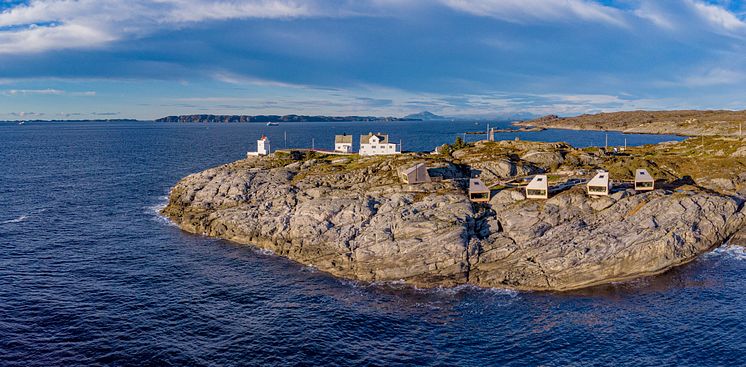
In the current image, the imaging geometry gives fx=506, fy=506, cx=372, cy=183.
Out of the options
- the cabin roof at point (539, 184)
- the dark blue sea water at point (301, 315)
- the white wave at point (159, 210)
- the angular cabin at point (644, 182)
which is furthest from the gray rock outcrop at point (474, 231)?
the white wave at point (159, 210)

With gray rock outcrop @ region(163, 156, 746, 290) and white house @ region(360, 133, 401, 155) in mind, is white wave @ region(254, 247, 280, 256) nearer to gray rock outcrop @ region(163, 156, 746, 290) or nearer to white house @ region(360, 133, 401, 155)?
gray rock outcrop @ region(163, 156, 746, 290)

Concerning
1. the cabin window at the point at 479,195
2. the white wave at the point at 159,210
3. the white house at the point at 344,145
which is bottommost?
the white wave at the point at 159,210

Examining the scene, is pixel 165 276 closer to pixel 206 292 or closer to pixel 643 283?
pixel 206 292

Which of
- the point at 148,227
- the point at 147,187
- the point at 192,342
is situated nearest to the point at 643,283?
the point at 192,342

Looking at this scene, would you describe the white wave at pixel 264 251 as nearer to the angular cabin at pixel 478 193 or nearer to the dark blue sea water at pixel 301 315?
the dark blue sea water at pixel 301 315

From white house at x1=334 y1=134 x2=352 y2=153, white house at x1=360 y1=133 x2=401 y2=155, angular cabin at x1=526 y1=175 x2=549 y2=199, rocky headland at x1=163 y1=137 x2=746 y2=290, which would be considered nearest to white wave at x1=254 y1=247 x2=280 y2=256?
rocky headland at x1=163 y1=137 x2=746 y2=290

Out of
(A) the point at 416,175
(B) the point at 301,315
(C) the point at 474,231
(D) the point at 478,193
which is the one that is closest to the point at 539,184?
(D) the point at 478,193

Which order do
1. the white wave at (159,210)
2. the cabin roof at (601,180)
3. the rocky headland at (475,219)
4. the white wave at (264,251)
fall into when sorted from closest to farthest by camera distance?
the rocky headland at (475,219), the white wave at (264,251), the cabin roof at (601,180), the white wave at (159,210)
